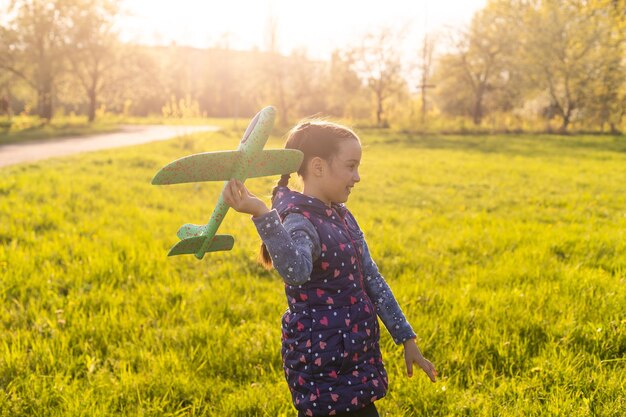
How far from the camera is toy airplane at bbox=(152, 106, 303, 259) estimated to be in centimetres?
146

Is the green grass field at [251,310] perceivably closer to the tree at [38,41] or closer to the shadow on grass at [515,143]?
the shadow on grass at [515,143]

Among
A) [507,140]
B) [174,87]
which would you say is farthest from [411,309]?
[174,87]

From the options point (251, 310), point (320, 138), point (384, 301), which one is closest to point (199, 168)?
point (320, 138)

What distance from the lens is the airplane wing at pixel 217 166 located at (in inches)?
57.1

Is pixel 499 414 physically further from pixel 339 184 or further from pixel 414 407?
pixel 339 184

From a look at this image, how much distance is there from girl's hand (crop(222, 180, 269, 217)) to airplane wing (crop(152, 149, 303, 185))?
34 millimetres

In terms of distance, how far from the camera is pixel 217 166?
60.7 inches

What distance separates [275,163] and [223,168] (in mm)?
213

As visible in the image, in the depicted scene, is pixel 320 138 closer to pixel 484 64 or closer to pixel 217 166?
pixel 217 166

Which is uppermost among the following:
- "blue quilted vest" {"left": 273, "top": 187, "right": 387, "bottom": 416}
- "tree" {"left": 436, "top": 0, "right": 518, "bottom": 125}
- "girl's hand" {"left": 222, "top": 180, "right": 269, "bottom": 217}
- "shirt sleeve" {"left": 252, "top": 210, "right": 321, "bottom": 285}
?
"tree" {"left": 436, "top": 0, "right": 518, "bottom": 125}

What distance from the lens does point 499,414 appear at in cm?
280

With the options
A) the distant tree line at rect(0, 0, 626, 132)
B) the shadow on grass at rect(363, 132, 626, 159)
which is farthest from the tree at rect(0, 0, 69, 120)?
the shadow on grass at rect(363, 132, 626, 159)

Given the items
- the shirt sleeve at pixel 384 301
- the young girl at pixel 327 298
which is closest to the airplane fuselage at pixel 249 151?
the young girl at pixel 327 298

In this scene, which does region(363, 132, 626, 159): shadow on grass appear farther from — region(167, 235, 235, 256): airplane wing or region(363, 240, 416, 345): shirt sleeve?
region(167, 235, 235, 256): airplane wing
